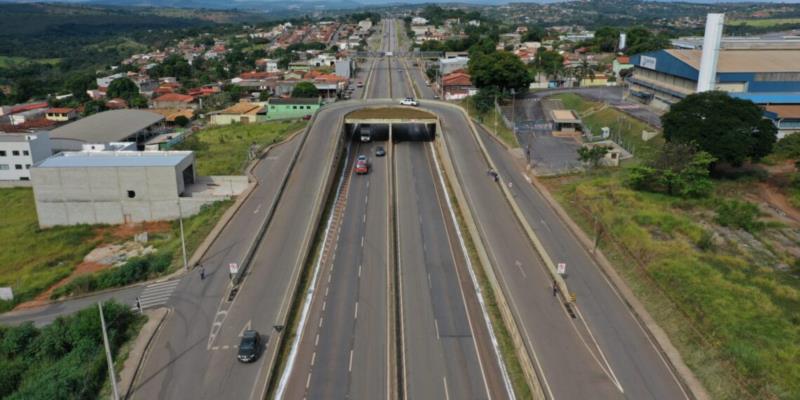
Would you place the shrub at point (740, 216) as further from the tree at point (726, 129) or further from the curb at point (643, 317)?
the curb at point (643, 317)

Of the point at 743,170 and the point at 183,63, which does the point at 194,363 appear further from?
the point at 183,63

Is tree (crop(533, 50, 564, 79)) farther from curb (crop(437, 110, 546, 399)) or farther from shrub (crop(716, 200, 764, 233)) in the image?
shrub (crop(716, 200, 764, 233))

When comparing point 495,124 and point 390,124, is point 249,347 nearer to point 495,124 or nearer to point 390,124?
point 390,124

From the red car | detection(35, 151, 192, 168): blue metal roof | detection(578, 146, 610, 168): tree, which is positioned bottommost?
the red car

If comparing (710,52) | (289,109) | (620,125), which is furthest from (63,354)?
(289,109)

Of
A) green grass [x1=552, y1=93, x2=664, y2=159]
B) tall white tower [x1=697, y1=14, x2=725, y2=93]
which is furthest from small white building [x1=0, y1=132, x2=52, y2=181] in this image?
tall white tower [x1=697, y1=14, x2=725, y2=93]

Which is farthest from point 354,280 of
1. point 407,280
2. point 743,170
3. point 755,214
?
point 743,170

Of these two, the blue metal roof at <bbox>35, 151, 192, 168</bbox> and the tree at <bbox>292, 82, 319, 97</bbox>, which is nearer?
the blue metal roof at <bbox>35, 151, 192, 168</bbox>

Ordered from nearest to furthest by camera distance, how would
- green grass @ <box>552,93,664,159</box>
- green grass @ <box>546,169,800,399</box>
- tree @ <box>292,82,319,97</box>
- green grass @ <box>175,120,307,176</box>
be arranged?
green grass @ <box>546,169,800,399</box>
green grass @ <box>552,93,664,159</box>
green grass @ <box>175,120,307,176</box>
tree @ <box>292,82,319,97</box>
